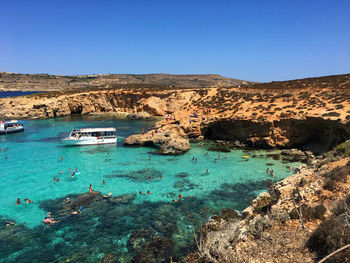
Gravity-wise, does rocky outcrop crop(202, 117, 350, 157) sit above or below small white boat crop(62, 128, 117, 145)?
above

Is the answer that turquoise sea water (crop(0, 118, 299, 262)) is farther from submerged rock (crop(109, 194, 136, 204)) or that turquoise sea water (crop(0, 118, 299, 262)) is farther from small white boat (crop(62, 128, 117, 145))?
small white boat (crop(62, 128, 117, 145))

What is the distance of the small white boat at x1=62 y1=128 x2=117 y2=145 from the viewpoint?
37312mm

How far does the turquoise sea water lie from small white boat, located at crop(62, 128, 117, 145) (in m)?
1.72

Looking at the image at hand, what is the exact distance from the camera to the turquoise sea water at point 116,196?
13.4m

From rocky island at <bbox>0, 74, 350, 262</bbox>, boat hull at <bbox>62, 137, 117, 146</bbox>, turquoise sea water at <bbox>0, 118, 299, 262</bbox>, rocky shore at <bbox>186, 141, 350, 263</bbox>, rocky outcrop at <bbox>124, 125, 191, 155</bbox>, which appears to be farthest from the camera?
boat hull at <bbox>62, 137, 117, 146</bbox>

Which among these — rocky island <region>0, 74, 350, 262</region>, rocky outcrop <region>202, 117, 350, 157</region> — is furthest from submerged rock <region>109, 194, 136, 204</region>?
rocky outcrop <region>202, 117, 350, 157</region>

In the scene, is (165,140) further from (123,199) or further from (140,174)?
(123,199)

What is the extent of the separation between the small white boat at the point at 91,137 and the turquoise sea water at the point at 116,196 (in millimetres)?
1717

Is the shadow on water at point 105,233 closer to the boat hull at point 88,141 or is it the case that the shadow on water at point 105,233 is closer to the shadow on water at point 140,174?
the shadow on water at point 140,174

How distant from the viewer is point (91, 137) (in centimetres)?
3819

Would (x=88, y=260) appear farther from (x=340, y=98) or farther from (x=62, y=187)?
(x=340, y=98)

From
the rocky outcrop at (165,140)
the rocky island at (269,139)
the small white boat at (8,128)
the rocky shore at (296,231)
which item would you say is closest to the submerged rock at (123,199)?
the rocky island at (269,139)

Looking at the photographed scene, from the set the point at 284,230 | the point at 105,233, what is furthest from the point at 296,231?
the point at 105,233

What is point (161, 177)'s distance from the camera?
24.1m
